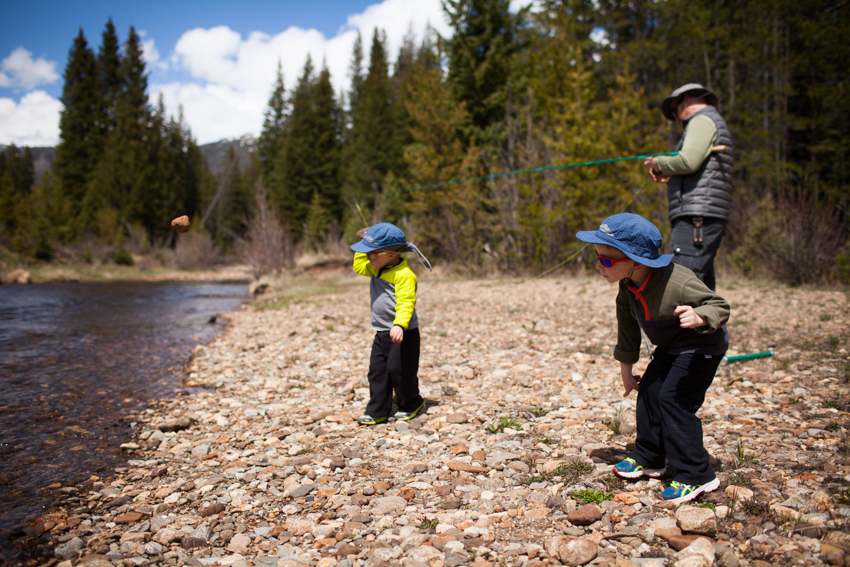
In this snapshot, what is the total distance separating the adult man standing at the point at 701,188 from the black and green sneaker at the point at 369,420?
2.90 meters

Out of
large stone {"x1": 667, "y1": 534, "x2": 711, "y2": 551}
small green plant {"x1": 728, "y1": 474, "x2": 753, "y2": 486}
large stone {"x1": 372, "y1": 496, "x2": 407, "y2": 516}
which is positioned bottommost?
large stone {"x1": 372, "y1": 496, "x2": 407, "y2": 516}

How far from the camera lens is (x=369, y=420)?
4.19 meters

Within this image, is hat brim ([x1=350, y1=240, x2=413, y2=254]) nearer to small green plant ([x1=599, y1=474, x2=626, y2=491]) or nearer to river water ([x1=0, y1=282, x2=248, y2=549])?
small green plant ([x1=599, y1=474, x2=626, y2=491])

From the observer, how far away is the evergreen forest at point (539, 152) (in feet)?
46.2

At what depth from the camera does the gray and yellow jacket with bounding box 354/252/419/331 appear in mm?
4215

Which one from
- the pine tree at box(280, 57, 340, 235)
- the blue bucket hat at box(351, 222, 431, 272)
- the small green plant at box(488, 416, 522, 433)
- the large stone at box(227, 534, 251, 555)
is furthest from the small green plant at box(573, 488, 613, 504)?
the pine tree at box(280, 57, 340, 235)

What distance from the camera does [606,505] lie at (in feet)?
8.60

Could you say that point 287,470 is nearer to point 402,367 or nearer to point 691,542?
point 402,367

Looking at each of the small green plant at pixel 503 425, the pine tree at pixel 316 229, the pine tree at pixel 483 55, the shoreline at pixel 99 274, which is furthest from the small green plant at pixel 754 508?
the shoreline at pixel 99 274

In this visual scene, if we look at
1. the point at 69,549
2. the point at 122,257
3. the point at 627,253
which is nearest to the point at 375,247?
the point at 627,253

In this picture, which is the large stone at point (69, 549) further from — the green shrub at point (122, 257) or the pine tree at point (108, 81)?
the pine tree at point (108, 81)

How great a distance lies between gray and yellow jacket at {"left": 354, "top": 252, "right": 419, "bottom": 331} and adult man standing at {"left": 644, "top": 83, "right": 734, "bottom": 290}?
234 cm

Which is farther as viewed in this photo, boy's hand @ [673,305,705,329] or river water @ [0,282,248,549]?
river water @ [0,282,248,549]

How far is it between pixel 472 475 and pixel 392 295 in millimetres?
1763
